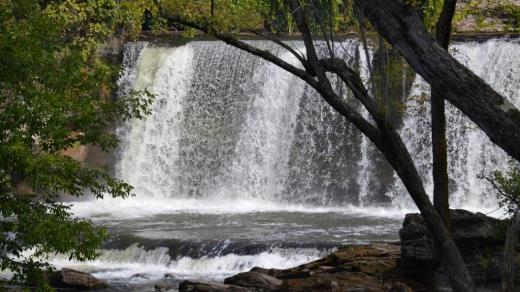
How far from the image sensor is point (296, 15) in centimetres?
950

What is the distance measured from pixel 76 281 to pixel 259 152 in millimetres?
11602

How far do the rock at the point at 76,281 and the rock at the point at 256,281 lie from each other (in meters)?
2.38

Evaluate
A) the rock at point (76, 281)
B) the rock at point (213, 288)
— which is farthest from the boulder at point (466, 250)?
the rock at point (76, 281)

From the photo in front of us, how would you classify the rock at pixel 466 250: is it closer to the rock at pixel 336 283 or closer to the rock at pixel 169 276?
the rock at pixel 336 283

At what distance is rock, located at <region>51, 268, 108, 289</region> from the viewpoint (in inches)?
579

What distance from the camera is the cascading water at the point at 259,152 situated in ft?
71.7

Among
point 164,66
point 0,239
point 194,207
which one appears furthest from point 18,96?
point 164,66

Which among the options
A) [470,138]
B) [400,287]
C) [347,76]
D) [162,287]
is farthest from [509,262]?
[470,138]

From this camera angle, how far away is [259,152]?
2575 centimetres

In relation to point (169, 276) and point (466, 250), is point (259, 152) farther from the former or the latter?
point (466, 250)

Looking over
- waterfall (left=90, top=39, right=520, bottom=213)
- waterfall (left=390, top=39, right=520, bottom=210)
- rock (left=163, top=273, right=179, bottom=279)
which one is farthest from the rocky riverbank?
waterfall (left=90, top=39, right=520, bottom=213)

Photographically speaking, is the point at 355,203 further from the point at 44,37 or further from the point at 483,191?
the point at 44,37

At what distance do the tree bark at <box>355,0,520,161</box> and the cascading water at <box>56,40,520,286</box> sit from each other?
1263 centimetres

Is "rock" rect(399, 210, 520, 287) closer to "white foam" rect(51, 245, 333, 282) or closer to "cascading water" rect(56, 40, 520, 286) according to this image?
"white foam" rect(51, 245, 333, 282)
